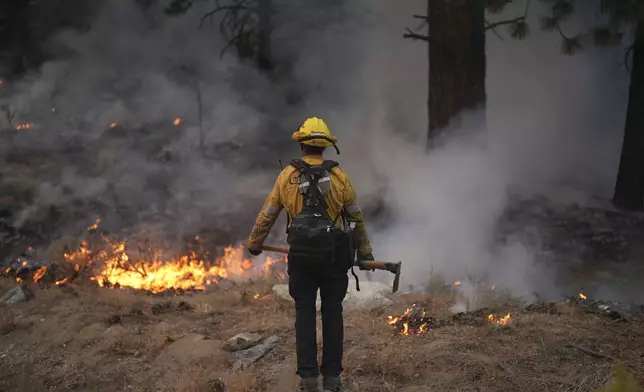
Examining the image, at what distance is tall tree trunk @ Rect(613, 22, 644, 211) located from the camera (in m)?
8.25

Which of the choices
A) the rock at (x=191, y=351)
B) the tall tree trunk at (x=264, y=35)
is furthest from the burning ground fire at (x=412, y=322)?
the tall tree trunk at (x=264, y=35)

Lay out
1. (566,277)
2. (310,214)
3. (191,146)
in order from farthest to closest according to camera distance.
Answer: (191,146)
(566,277)
(310,214)

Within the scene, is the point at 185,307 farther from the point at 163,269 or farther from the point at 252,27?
the point at 252,27

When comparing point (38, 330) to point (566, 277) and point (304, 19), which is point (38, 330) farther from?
point (304, 19)

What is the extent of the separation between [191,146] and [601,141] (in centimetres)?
885

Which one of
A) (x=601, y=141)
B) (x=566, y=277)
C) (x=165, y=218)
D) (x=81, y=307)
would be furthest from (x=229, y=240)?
(x=601, y=141)

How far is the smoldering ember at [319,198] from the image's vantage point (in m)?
4.16

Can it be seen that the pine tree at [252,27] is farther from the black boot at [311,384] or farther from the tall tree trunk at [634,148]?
the black boot at [311,384]

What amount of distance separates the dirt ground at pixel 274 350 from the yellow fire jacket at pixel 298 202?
1072 millimetres

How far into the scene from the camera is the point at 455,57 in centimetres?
786

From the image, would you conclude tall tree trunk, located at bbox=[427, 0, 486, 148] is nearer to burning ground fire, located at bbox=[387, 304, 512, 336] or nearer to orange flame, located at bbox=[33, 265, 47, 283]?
burning ground fire, located at bbox=[387, 304, 512, 336]

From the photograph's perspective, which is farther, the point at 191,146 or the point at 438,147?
the point at 191,146

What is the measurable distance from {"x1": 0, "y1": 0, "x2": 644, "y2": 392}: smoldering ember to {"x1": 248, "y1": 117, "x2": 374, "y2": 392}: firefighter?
0.05 feet

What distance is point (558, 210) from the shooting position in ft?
29.2
